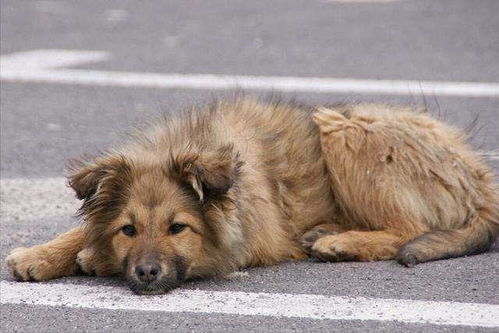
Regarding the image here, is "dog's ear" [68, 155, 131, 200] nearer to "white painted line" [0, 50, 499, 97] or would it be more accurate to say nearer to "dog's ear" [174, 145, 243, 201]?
"dog's ear" [174, 145, 243, 201]

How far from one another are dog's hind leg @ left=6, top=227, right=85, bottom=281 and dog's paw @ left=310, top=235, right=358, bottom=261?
135 cm

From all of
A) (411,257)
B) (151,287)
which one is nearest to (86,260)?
(151,287)

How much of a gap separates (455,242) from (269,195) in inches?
43.7

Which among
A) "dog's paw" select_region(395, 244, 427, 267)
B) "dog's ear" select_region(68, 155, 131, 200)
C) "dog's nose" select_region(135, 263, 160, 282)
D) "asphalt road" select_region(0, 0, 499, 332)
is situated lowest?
"asphalt road" select_region(0, 0, 499, 332)

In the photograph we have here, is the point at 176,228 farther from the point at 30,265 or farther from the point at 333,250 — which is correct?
the point at 333,250

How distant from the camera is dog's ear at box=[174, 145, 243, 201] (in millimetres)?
6383

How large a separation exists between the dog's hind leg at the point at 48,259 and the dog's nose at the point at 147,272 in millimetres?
695

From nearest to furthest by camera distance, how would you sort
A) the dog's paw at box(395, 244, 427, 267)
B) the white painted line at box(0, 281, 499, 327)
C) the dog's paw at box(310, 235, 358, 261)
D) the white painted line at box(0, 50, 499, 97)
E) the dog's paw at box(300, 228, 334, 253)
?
the white painted line at box(0, 281, 499, 327) → the dog's paw at box(395, 244, 427, 267) → the dog's paw at box(310, 235, 358, 261) → the dog's paw at box(300, 228, 334, 253) → the white painted line at box(0, 50, 499, 97)

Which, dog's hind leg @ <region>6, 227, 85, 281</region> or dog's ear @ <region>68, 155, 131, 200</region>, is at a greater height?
dog's ear @ <region>68, 155, 131, 200</region>

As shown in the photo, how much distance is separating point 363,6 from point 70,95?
335 inches

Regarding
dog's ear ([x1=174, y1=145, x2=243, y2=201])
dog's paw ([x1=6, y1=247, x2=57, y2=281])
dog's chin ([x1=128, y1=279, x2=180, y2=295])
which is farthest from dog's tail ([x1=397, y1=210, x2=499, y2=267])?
dog's paw ([x1=6, y1=247, x2=57, y2=281])

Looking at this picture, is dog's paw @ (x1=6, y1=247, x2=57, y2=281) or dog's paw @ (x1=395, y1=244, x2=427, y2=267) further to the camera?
dog's paw @ (x1=395, y1=244, x2=427, y2=267)

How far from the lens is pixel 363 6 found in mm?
19766

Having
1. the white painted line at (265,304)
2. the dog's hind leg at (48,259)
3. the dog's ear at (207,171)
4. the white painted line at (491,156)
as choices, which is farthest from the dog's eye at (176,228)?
the white painted line at (491,156)
